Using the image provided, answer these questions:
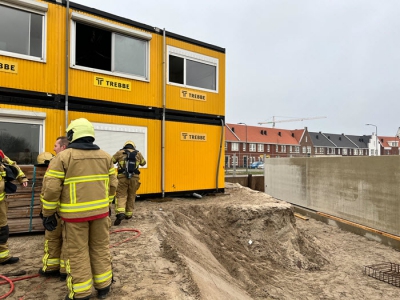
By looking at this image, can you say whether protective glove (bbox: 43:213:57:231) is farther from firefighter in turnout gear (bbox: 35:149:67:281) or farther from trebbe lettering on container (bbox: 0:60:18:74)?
trebbe lettering on container (bbox: 0:60:18:74)

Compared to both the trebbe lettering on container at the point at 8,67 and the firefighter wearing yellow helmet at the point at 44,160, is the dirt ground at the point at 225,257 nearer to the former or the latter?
the firefighter wearing yellow helmet at the point at 44,160

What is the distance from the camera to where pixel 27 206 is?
5582mm

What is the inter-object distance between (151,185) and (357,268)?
23.4ft

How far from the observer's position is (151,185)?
9.03 metres

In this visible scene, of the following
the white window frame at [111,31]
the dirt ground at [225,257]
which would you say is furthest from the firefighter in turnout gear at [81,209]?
the white window frame at [111,31]

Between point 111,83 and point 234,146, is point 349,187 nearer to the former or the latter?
point 111,83

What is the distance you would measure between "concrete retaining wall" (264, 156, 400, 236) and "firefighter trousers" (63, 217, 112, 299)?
436 inches

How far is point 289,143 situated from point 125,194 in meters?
63.4

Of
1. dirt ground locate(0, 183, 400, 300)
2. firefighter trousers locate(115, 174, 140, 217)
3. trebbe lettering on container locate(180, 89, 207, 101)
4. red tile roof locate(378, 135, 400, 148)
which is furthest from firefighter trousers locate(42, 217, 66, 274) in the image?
red tile roof locate(378, 135, 400, 148)

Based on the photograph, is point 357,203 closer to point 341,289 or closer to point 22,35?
point 341,289

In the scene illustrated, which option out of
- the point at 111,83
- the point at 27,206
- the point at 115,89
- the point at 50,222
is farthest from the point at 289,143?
the point at 50,222

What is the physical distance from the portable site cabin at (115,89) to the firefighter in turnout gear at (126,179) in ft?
6.59

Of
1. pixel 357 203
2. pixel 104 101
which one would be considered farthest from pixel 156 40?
pixel 357 203

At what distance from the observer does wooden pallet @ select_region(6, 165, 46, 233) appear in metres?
5.46
